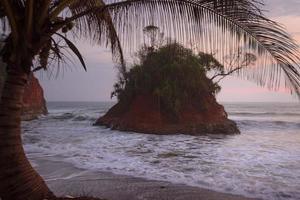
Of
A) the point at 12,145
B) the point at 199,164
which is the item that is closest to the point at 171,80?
the point at 199,164

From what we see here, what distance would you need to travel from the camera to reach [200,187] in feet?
28.8

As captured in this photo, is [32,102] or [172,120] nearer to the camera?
[172,120]

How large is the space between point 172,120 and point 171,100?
1.67m

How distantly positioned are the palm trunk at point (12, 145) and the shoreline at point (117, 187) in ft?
8.56

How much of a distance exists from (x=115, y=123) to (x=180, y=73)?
678 centimetres

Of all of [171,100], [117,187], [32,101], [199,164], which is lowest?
[199,164]

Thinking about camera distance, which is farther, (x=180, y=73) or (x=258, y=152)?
(x=180, y=73)

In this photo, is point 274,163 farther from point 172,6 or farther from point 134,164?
point 172,6

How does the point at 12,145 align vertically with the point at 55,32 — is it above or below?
below

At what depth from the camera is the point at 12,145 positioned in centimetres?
445

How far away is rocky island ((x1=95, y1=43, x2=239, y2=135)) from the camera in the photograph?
26344mm

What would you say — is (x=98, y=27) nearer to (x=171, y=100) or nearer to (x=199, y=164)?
(x=199, y=164)

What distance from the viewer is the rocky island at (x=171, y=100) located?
1037 inches

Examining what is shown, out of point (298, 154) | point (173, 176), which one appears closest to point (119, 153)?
point (173, 176)
